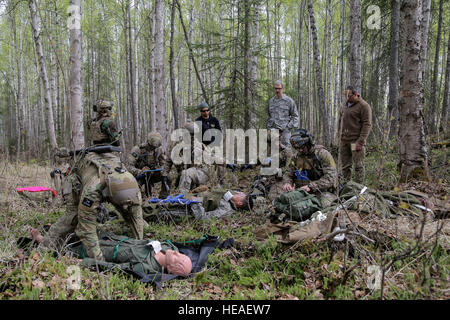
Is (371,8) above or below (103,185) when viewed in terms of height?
above

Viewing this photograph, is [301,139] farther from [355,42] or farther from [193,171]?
[355,42]

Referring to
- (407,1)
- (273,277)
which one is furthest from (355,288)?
(407,1)

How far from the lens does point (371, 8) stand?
9.41 m

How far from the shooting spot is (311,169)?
4.66 metres

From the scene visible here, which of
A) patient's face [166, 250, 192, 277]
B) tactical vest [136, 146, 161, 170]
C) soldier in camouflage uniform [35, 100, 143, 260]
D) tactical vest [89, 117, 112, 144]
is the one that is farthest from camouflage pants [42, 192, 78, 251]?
tactical vest [136, 146, 161, 170]

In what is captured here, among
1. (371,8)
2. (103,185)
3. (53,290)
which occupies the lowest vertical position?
(53,290)

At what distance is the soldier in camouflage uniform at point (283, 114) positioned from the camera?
21.4ft

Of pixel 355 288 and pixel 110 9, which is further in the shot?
pixel 110 9

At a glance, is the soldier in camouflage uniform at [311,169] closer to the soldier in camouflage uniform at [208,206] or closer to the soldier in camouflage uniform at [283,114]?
the soldier in camouflage uniform at [208,206]

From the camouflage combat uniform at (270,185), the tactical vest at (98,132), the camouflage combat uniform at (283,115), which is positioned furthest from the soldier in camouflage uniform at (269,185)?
the tactical vest at (98,132)

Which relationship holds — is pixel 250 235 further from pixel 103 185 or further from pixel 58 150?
pixel 58 150

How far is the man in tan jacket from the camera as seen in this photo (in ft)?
17.4
